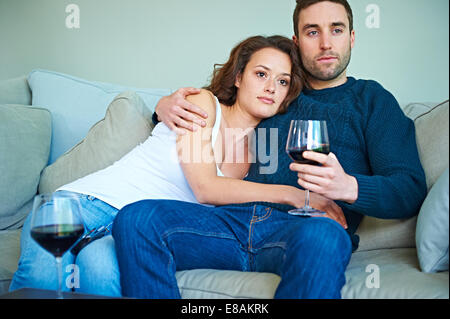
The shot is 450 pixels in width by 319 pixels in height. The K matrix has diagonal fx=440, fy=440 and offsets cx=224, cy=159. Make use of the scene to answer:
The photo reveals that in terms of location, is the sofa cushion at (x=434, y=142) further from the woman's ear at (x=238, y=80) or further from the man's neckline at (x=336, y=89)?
the woman's ear at (x=238, y=80)

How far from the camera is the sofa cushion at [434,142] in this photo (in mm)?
1379

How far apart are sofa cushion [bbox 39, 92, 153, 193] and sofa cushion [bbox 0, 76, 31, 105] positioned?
17.4 inches

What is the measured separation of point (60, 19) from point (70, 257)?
1.84 m

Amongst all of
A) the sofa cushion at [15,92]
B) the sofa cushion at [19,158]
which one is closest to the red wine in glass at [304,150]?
the sofa cushion at [19,158]

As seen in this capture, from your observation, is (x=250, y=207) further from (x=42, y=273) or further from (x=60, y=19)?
(x=60, y=19)

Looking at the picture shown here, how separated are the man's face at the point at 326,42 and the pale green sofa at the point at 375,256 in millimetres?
336

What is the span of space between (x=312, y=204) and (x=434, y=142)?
0.45 m

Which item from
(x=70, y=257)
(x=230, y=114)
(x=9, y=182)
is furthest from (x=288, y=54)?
(x=9, y=182)

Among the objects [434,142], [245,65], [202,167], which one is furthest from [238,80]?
[434,142]

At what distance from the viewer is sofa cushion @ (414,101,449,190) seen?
1379 millimetres

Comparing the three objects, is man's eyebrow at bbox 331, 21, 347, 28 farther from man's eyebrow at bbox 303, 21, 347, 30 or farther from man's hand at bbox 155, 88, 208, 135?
man's hand at bbox 155, 88, 208, 135

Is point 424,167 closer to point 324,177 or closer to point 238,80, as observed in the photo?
point 324,177

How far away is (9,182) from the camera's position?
1771 mm

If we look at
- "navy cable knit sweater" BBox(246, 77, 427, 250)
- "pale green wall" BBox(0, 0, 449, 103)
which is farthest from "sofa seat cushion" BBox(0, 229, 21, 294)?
"pale green wall" BBox(0, 0, 449, 103)
